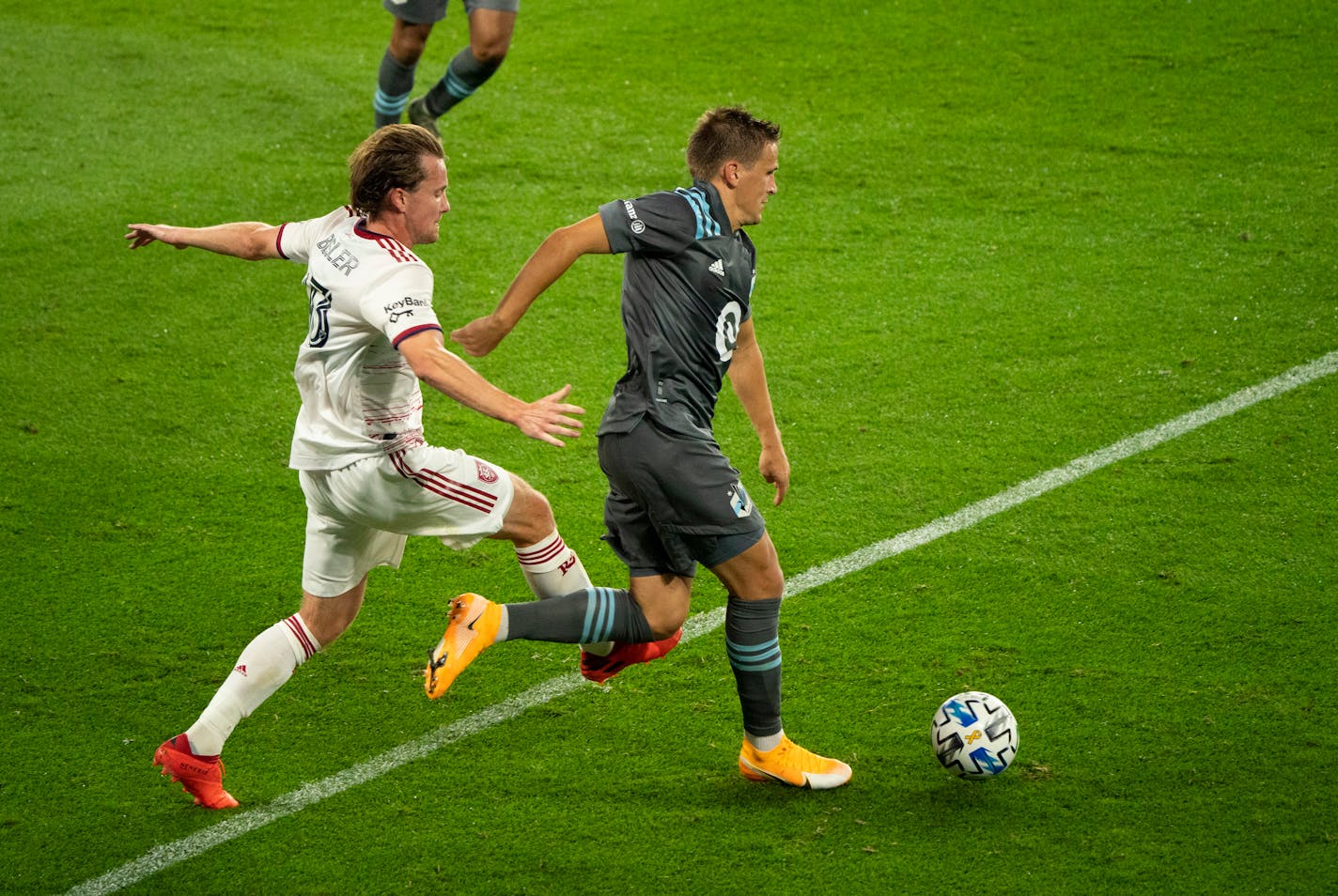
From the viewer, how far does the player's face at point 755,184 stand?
3.85 metres

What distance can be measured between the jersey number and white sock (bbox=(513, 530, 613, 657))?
846mm

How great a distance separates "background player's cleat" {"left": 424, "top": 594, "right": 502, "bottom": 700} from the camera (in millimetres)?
3707

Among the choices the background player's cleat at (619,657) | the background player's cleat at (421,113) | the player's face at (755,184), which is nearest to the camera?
A: the player's face at (755,184)

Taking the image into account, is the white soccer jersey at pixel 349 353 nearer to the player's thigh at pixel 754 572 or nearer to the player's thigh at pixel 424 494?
the player's thigh at pixel 424 494

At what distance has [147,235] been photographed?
14.1 ft

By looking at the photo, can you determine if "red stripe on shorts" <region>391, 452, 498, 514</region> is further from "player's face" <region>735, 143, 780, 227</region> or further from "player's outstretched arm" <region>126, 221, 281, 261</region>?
"player's face" <region>735, 143, 780, 227</region>

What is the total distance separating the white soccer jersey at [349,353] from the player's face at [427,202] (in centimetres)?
10

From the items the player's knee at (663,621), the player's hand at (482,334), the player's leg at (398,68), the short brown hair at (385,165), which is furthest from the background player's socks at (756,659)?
the player's leg at (398,68)

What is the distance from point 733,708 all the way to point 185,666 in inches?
70.5

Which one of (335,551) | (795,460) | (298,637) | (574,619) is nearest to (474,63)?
(795,460)

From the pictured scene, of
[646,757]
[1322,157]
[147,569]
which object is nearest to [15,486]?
[147,569]

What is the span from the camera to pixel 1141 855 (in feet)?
12.1

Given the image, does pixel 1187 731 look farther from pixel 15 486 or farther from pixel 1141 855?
pixel 15 486

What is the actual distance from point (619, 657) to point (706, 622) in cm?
82
